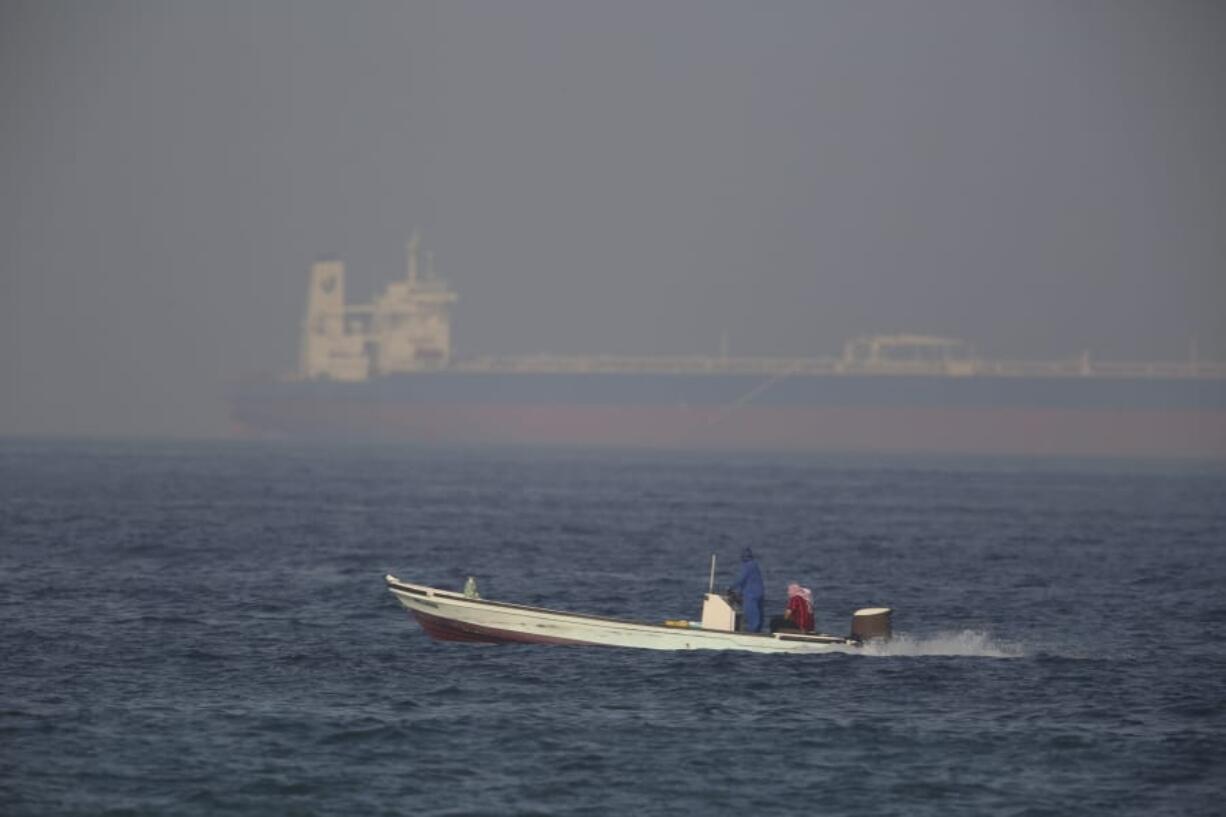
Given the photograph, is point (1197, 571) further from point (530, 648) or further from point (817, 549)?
point (530, 648)

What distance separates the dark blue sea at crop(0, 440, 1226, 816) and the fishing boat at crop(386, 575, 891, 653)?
29 centimetres

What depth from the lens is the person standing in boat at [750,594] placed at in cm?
2823

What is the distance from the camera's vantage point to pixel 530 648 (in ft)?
97.2

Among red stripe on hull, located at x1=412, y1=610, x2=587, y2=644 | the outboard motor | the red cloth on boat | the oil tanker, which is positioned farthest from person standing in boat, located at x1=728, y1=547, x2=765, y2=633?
the oil tanker

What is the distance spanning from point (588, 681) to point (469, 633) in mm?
3833

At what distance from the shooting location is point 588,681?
2672 centimetres

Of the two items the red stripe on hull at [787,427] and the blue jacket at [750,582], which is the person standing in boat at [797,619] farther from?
the red stripe on hull at [787,427]

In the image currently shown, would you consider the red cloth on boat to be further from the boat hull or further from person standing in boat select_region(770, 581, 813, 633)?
the boat hull

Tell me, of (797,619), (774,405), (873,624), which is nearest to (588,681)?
(797,619)

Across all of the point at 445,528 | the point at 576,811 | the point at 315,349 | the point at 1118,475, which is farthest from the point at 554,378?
the point at 576,811

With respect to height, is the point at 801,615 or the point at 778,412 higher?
the point at 778,412

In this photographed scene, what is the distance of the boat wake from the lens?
2950 cm

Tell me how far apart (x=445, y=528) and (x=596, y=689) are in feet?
107

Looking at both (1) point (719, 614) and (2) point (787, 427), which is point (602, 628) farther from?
(2) point (787, 427)
